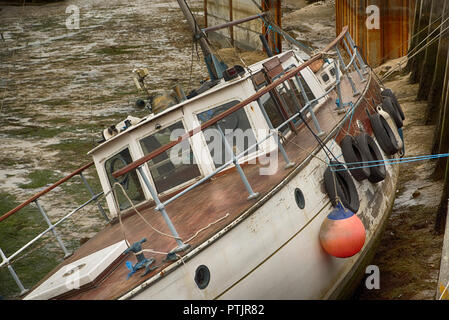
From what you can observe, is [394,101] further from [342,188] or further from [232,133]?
[232,133]

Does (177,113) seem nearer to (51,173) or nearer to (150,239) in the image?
(150,239)

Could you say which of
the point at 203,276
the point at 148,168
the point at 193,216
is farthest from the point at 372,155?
the point at 203,276

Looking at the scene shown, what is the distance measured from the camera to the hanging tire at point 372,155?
7887 mm

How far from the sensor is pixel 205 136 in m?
7.65

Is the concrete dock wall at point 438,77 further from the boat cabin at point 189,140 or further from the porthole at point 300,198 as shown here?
the boat cabin at point 189,140

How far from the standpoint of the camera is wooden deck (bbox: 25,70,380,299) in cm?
607

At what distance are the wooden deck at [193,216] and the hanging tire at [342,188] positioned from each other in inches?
15.2

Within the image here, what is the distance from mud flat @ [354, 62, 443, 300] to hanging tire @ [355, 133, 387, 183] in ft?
4.52

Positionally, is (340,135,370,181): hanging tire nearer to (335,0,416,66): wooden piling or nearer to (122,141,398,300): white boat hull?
(122,141,398,300): white boat hull

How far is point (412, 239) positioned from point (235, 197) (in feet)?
12.0

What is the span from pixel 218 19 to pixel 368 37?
10.5m

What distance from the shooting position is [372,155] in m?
8.31
